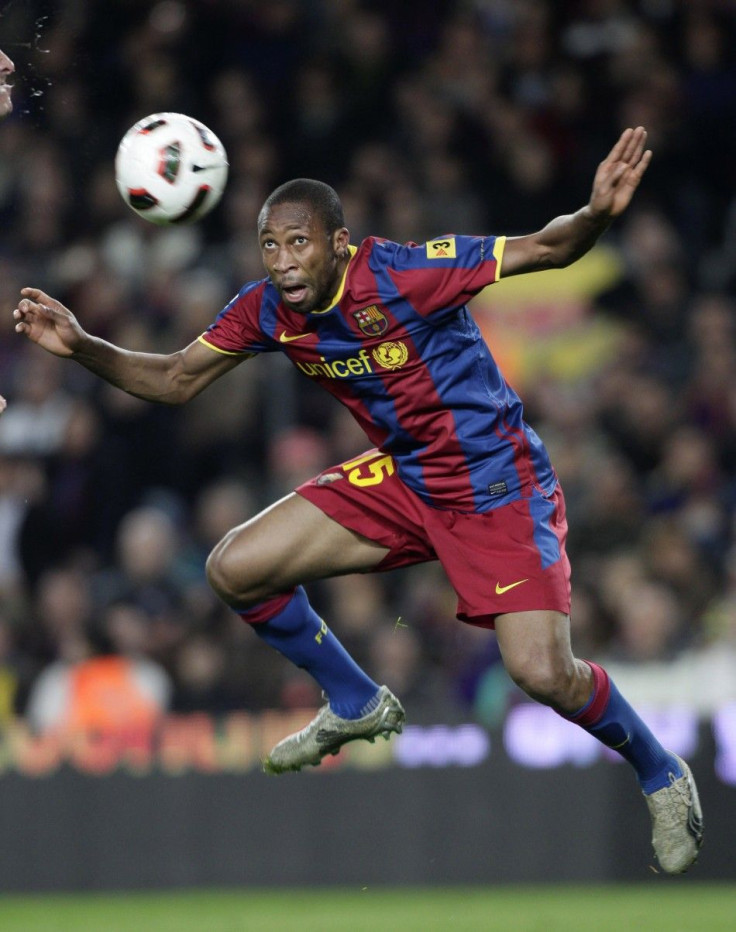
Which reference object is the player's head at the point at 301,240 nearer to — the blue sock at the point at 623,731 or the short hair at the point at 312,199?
the short hair at the point at 312,199

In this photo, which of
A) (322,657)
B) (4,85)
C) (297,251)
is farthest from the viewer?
(322,657)

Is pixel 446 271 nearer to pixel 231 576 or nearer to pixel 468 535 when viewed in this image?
pixel 468 535

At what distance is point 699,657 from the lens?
884cm

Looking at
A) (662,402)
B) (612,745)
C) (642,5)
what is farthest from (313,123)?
(612,745)

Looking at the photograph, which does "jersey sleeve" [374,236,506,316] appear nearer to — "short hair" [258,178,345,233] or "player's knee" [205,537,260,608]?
"short hair" [258,178,345,233]

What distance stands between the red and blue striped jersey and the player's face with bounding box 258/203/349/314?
0.14 metres

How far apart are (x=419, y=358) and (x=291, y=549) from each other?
0.81 meters

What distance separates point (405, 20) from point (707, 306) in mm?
3204

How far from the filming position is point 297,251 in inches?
219

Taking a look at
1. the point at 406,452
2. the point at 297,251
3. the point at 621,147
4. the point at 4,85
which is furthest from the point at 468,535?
the point at 4,85

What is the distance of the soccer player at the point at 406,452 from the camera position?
565 centimetres

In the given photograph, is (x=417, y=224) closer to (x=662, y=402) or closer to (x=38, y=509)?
(x=662, y=402)

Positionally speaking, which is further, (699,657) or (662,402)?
(662,402)

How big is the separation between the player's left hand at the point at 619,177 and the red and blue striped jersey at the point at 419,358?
16.3 inches
